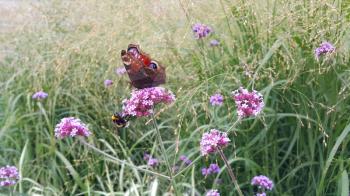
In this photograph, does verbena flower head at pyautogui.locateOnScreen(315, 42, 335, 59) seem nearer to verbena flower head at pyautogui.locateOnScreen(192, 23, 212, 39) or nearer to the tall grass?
the tall grass

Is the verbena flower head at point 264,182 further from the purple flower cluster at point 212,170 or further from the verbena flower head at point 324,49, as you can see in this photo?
the verbena flower head at point 324,49

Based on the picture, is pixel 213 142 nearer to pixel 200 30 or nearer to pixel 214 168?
pixel 214 168

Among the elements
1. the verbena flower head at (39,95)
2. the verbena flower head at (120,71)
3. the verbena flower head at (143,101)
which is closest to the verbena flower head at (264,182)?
the verbena flower head at (143,101)

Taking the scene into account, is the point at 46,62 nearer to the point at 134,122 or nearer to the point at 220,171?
the point at 134,122

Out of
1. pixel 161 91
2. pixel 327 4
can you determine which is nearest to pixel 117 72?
pixel 327 4

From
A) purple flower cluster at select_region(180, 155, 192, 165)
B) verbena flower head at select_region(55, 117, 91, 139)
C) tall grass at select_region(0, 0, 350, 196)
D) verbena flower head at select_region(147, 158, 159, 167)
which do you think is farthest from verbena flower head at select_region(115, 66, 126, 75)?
verbena flower head at select_region(55, 117, 91, 139)

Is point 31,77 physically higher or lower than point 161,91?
higher
